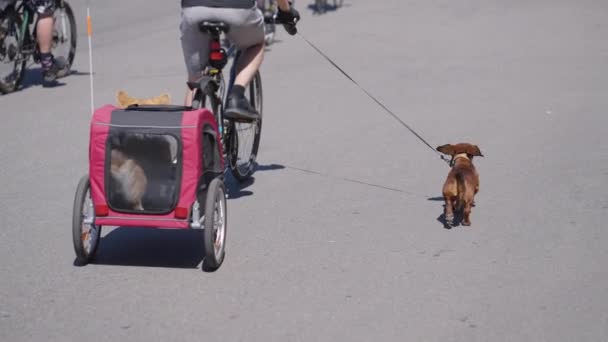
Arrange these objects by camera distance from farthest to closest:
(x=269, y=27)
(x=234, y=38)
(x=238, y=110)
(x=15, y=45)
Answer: (x=269, y=27), (x=15, y=45), (x=234, y=38), (x=238, y=110)

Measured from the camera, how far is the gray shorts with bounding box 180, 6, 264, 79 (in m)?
6.39

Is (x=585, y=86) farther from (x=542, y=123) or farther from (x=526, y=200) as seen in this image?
(x=526, y=200)

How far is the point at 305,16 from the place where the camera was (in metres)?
16.9

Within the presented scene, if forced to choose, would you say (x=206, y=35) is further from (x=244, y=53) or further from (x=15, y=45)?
(x=15, y=45)

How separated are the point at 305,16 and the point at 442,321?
41.0 feet

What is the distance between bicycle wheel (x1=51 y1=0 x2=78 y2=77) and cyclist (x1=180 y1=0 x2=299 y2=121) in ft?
17.4

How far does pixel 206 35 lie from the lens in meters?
6.59

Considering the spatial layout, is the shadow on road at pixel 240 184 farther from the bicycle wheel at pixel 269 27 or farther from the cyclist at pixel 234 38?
the bicycle wheel at pixel 269 27

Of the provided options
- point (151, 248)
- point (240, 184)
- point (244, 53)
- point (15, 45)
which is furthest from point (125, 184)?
point (15, 45)

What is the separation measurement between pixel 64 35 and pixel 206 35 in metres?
5.90

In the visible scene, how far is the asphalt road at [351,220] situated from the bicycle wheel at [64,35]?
1.02 feet

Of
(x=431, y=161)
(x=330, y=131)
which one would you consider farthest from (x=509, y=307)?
(x=330, y=131)

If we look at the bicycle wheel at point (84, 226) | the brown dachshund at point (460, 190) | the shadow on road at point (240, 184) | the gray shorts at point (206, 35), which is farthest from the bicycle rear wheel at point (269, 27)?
the bicycle wheel at point (84, 226)

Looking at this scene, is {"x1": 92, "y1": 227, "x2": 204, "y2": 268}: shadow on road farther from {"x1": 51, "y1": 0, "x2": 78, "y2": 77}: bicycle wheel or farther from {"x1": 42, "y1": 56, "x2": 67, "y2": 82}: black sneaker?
{"x1": 51, "y1": 0, "x2": 78, "y2": 77}: bicycle wheel
